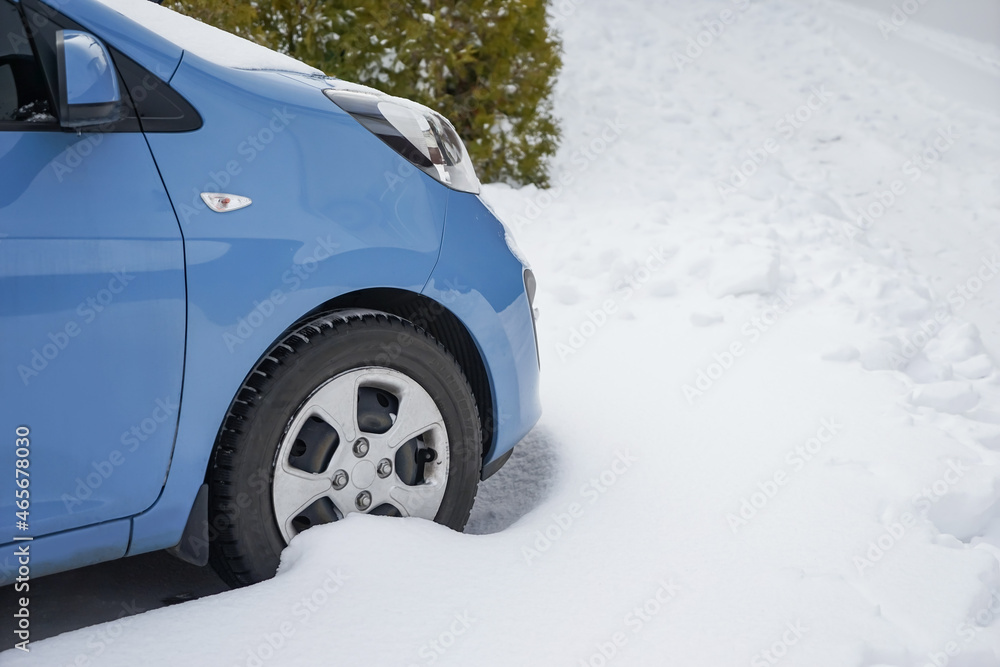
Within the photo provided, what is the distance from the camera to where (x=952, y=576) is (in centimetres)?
214

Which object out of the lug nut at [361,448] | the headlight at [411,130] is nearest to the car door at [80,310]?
the lug nut at [361,448]

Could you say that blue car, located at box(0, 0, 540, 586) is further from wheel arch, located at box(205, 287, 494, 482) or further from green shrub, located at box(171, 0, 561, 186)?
green shrub, located at box(171, 0, 561, 186)

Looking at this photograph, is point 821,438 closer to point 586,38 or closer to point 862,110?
point 862,110

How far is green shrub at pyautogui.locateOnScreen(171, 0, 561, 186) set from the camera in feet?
18.8

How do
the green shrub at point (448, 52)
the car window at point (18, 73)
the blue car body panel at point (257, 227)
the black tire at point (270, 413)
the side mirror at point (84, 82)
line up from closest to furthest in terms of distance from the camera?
the side mirror at point (84, 82) < the car window at point (18, 73) < the blue car body panel at point (257, 227) < the black tire at point (270, 413) < the green shrub at point (448, 52)

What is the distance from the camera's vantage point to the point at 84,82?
1.50 metres

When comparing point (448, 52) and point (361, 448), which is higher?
point (448, 52)

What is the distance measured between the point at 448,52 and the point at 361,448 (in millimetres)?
4560

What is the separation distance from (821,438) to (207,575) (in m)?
2.13

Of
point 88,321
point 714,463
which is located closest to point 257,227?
point 88,321

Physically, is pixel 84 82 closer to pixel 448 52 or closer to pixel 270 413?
pixel 270 413

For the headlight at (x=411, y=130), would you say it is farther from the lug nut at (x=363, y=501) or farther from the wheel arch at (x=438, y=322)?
the lug nut at (x=363, y=501)

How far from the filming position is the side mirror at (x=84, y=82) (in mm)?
1484

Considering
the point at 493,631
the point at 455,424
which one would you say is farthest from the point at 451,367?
the point at 493,631
